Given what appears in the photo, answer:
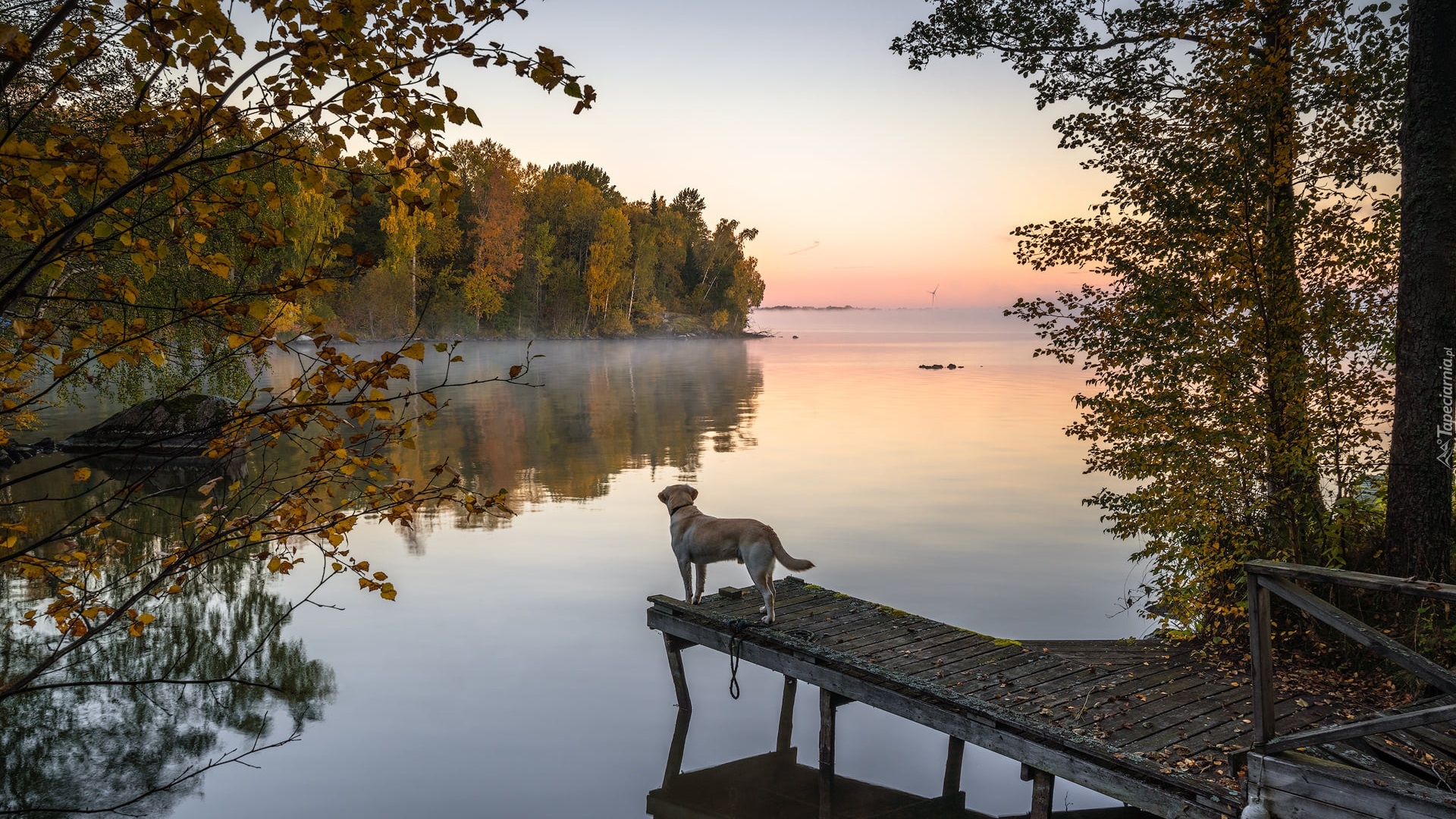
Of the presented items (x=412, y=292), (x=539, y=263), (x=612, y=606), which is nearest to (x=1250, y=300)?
(x=612, y=606)

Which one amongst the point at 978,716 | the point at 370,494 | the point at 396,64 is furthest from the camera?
the point at 978,716

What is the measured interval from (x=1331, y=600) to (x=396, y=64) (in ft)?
30.8

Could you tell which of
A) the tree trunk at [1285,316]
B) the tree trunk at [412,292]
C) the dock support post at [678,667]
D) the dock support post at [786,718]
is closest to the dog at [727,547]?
the dock support post at [678,667]

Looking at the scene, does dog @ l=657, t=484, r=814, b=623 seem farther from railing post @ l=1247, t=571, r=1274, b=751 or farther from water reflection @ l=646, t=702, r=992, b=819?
railing post @ l=1247, t=571, r=1274, b=751

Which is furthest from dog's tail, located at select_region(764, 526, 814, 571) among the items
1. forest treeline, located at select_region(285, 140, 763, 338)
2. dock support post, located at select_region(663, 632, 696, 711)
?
forest treeline, located at select_region(285, 140, 763, 338)

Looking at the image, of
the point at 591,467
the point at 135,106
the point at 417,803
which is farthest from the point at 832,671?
the point at 591,467

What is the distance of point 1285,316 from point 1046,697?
14.7 ft

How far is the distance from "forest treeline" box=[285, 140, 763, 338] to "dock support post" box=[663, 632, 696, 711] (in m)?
56.3

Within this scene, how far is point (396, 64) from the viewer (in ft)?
13.5

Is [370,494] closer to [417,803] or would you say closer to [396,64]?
[396,64]

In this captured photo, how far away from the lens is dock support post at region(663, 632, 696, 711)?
11227 millimetres

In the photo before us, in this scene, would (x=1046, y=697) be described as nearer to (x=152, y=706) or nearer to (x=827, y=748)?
(x=827, y=748)

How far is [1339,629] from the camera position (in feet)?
20.9

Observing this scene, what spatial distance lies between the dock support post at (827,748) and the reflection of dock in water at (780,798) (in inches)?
2.7
